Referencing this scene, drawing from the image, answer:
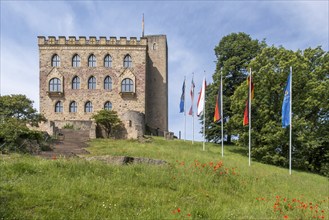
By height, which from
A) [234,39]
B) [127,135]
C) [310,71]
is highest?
[234,39]

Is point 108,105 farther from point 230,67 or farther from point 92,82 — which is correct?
point 230,67

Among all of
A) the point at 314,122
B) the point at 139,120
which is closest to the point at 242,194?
the point at 314,122

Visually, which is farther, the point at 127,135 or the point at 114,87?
the point at 114,87

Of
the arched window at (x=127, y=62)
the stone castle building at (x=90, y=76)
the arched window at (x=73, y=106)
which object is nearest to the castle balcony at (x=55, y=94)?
the stone castle building at (x=90, y=76)

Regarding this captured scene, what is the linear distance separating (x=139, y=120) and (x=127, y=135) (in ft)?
9.10

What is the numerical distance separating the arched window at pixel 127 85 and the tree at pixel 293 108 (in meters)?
18.7

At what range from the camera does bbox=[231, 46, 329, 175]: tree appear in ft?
93.4

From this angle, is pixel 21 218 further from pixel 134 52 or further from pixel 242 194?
pixel 134 52

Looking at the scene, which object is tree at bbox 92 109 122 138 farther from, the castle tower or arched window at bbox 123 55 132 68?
the castle tower

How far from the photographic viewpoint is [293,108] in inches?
1157

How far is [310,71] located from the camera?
30.7 m

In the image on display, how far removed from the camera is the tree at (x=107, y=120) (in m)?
36.6

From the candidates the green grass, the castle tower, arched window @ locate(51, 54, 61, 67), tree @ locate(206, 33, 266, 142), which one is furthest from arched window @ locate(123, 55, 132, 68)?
the green grass

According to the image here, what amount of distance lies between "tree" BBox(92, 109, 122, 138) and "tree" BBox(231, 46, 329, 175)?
13637mm
